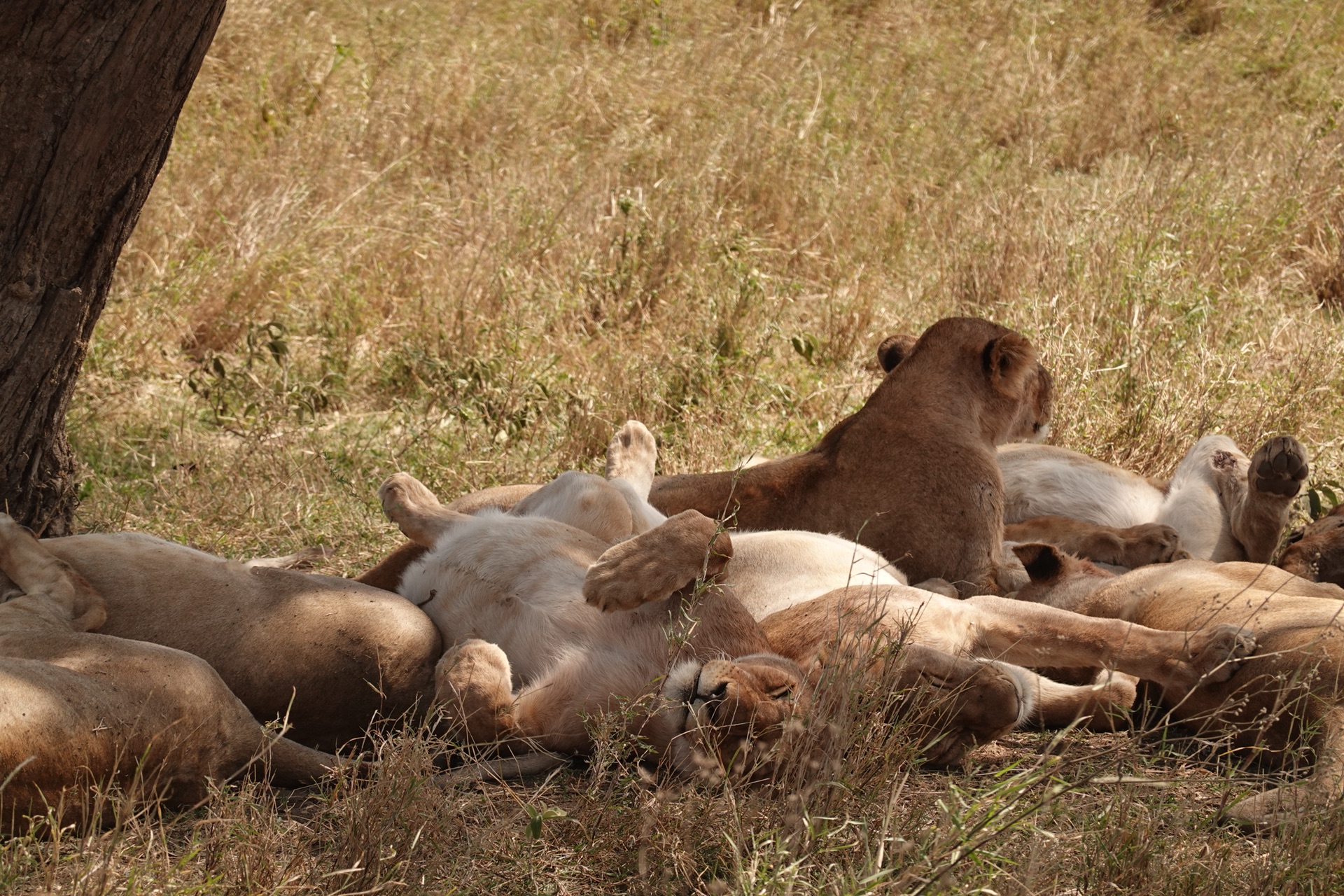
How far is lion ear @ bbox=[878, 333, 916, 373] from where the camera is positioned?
17.0 ft

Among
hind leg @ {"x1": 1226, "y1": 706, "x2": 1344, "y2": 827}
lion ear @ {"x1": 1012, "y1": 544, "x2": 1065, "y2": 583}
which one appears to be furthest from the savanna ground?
lion ear @ {"x1": 1012, "y1": 544, "x2": 1065, "y2": 583}

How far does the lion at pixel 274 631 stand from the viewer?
3.34 meters

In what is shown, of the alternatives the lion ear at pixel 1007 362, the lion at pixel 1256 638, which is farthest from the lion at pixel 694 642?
the lion ear at pixel 1007 362

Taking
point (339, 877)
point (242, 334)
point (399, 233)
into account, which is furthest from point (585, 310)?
point (339, 877)

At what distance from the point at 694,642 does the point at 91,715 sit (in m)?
1.34

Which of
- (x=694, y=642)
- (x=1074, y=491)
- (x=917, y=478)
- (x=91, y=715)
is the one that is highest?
(x=1074, y=491)

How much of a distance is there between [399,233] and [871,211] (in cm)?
256

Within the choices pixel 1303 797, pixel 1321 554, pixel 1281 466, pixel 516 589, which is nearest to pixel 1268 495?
pixel 1281 466

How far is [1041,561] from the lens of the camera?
4262mm

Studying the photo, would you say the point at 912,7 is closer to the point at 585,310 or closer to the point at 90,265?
the point at 585,310

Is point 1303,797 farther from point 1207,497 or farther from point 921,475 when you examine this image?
point 1207,497

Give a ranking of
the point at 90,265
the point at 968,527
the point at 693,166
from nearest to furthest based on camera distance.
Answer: the point at 90,265
the point at 968,527
the point at 693,166

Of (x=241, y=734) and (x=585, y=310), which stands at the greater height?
(x=585, y=310)

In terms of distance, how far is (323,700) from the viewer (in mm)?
3391
